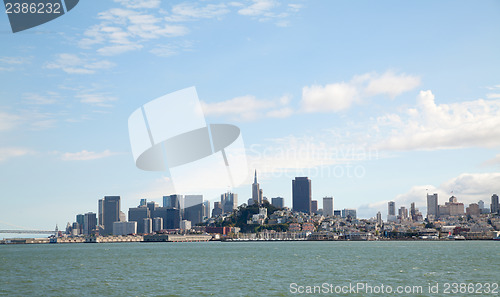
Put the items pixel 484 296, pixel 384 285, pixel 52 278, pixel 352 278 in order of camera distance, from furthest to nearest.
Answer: pixel 52 278
pixel 352 278
pixel 384 285
pixel 484 296

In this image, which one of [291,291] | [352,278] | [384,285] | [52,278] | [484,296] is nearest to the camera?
[484,296]

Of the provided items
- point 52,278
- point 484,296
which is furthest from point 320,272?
point 52,278

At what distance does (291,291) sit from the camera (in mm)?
52344

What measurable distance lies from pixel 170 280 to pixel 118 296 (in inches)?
555

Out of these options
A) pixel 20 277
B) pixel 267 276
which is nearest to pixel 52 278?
pixel 20 277

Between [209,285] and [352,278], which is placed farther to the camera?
[352,278]

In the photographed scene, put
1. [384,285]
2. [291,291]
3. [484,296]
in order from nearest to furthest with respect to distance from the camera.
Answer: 1. [484,296]
2. [291,291]
3. [384,285]

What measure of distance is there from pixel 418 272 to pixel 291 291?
26.8m

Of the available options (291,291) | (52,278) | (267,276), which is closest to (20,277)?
(52,278)

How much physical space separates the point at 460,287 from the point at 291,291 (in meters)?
17.5

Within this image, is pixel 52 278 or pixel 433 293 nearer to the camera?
pixel 433 293

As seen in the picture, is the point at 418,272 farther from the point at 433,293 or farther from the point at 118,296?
the point at 118,296

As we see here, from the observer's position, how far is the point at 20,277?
7212 cm

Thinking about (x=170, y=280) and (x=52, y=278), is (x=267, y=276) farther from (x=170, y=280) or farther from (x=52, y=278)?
(x=52, y=278)
